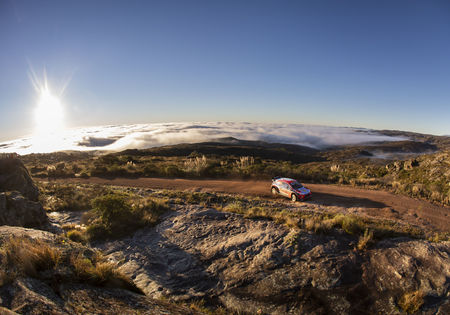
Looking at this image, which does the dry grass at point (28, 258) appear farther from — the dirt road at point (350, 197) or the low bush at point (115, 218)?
the dirt road at point (350, 197)

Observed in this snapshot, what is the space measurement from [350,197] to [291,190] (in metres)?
4.38

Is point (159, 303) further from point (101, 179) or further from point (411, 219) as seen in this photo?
point (101, 179)

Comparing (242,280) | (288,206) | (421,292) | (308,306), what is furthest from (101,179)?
(421,292)

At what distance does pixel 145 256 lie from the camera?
7457 millimetres

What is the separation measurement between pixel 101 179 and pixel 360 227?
923 inches

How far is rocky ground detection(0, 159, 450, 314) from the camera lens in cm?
334

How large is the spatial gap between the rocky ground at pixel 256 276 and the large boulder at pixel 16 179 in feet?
14.7

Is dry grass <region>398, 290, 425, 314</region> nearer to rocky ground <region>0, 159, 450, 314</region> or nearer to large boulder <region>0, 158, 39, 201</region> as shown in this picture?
rocky ground <region>0, 159, 450, 314</region>

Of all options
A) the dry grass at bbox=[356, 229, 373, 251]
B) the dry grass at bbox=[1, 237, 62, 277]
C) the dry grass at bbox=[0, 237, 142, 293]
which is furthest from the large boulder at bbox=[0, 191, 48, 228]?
the dry grass at bbox=[356, 229, 373, 251]

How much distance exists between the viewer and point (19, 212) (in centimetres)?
845

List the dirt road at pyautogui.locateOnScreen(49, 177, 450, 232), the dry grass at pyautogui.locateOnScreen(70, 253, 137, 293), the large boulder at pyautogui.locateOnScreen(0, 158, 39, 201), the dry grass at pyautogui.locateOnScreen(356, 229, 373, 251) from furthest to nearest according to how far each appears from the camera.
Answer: the large boulder at pyautogui.locateOnScreen(0, 158, 39, 201)
the dirt road at pyautogui.locateOnScreen(49, 177, 450, 232)
the dry grass at pyautogui.locateOnScreen(356, 229, 373, 251)
the dry grass at pyautogui.locateOnScreen(70, 253, 137, 293)

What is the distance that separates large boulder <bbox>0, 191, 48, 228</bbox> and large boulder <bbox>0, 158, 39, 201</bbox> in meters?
3.83

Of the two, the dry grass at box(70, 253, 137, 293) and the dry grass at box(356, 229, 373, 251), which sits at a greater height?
the dry grass at box(70, 253, 137, 293)

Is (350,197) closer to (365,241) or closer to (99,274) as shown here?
(365,241)
